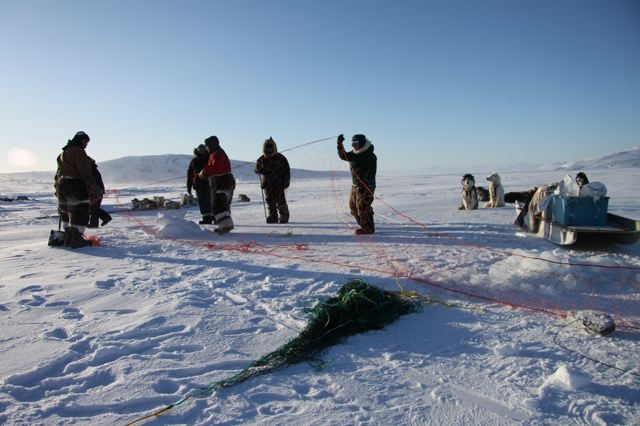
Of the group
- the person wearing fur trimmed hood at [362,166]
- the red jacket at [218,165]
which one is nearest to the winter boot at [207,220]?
the red jacket at [218,165]

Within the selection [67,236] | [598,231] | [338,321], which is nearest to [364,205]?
[598,231]

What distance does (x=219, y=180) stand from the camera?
23.6ft

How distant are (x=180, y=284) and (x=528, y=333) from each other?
124 inches

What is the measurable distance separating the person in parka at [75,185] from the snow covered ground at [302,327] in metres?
0.51

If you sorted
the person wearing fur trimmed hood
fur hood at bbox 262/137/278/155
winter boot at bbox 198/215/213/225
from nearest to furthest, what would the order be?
the person wearing fur trimmed hood → fur hood at bbox 262/137/278/155 → winter boot at bbox 198/215/213/225

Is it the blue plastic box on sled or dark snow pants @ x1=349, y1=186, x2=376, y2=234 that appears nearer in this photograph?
the blue plastic box on sled

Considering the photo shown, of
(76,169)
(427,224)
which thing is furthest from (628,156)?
(76,169)

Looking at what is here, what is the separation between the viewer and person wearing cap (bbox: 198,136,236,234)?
7.16 meters

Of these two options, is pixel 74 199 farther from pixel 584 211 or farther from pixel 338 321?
pixel 584 211

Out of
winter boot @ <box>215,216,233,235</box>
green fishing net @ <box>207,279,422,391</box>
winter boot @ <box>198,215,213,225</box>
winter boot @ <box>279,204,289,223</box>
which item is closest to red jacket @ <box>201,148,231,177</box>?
winter boot @ <box>215,216,233,235</box>

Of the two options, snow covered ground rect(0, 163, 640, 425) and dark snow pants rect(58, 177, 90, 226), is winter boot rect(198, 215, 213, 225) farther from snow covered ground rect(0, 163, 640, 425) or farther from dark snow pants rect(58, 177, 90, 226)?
snow covered ground rect(0, 163, 640, 425)

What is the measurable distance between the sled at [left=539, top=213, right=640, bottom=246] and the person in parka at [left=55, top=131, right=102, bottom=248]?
21.4 feet

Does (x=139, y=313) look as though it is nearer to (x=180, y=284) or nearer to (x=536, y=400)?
(x=180, y=284)

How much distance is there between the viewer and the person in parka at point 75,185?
5.84m
